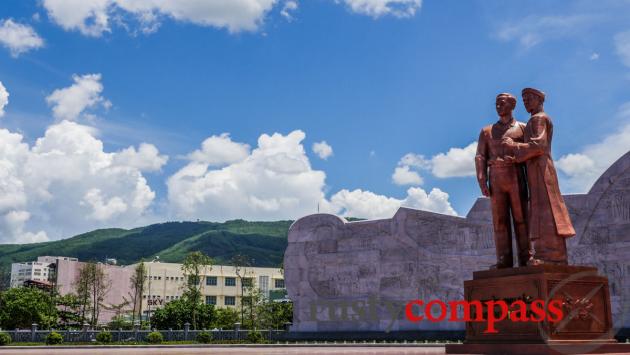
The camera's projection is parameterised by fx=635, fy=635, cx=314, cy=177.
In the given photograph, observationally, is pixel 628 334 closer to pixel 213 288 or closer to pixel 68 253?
pixel 213 288

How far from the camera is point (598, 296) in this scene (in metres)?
9.88

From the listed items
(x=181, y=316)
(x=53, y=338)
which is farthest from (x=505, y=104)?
(x=181, y=316)

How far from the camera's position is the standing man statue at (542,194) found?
10.3 meters

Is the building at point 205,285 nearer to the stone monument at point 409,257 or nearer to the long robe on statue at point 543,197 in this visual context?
the stone monument at point 409,257

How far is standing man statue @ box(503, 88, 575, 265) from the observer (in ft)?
33.7

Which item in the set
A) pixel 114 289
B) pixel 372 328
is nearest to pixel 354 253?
pixel 372 328

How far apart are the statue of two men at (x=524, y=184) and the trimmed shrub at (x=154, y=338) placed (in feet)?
89.7

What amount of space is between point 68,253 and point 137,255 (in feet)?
70.4

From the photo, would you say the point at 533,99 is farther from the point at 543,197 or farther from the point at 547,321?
the point at 547,321

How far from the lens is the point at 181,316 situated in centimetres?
5131

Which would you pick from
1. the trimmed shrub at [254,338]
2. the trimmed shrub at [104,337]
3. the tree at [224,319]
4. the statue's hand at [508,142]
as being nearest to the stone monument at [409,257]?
the trimmed shrub at [254,338]

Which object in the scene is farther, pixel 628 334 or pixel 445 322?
pixel 445 322

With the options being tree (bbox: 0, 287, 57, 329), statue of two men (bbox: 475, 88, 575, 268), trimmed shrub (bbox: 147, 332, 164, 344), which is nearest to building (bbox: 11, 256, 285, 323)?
tree (bbox: 0, 287, 57, 329)

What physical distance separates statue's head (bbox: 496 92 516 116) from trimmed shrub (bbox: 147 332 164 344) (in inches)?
1103
